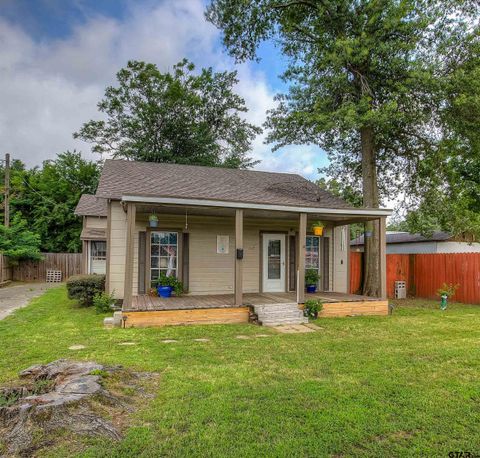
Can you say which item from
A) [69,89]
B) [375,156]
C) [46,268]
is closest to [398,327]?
[375,156]

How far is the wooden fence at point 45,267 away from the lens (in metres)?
19.8

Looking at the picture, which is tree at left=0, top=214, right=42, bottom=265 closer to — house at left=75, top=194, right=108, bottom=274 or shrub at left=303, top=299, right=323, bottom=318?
house at left=75, top=194, right=108, bottom=274

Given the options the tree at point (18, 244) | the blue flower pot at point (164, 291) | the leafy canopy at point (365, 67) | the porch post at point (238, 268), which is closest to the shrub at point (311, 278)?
the leafy canopy at point (365, 67)

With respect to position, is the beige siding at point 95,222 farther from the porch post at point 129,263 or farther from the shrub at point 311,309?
the shrub at point 311,309

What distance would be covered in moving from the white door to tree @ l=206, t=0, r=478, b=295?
3.12m

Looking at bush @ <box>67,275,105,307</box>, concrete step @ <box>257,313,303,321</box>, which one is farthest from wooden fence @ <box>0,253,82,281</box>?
concrete step @ <box>257,313,303,321</box>

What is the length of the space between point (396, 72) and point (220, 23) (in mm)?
6251

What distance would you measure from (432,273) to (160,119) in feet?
65.1

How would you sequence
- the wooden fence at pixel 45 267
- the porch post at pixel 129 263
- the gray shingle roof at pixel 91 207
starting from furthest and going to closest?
the wooden fence at pixel 45 267, the gray shingle roof at pixel 91 207, the porch post at pixel 129 263

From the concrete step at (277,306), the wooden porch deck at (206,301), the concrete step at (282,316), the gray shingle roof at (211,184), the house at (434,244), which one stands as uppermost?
the gray shingle roof at (211,184)

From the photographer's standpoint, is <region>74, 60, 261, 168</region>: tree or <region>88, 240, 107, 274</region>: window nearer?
<region>88, 240, 107, 274</region>: window

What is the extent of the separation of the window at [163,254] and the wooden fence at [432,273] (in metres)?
7.11

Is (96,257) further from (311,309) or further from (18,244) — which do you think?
(311,309)

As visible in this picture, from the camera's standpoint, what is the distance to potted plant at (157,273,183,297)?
31.9 feet
